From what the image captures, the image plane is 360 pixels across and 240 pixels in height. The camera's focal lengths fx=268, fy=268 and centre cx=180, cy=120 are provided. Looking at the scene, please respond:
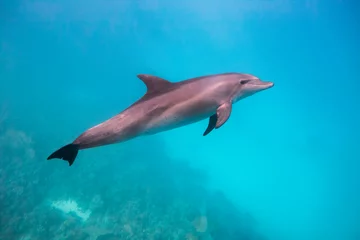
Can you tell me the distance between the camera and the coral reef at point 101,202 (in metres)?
15.1

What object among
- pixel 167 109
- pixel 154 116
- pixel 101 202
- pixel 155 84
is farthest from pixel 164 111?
pixel 101 202

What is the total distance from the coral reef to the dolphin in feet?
41.0

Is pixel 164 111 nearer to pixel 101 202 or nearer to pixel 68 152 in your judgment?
pixel 68 152

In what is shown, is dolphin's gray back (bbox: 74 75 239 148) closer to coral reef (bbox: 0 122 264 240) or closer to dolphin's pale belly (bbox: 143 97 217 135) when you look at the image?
dolphin's pale belly (bbox: 143 97 217 135)

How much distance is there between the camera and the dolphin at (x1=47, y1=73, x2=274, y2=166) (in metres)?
4.08

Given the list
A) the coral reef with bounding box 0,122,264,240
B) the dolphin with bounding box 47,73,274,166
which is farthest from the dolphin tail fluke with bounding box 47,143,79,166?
the coral reef with bounding box 0,122,264,240

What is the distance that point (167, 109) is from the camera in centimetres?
449

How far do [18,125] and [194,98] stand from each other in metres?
25.8

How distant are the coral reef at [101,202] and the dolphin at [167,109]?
1250cm

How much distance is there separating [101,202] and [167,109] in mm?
15468

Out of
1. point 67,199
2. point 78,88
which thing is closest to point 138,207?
point 67,199

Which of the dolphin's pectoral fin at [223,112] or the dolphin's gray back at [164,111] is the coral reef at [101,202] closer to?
the dolphin's gray back at [164,111]

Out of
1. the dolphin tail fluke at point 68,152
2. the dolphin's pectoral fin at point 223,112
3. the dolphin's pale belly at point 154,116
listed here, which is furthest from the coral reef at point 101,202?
the dolphin's pectoral fin at point 223,112

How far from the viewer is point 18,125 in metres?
25.3
